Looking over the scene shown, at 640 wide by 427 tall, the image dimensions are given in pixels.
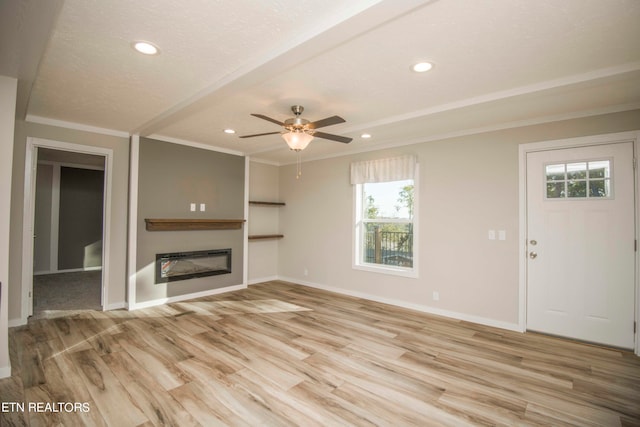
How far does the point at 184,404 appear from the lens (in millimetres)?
2145

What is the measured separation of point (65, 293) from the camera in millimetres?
5012

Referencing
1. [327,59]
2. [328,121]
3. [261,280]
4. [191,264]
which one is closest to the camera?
[327,59]

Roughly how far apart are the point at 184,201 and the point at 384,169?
3.20 meters

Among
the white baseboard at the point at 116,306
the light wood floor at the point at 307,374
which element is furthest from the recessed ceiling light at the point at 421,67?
the white baseboard at the point at 116,306

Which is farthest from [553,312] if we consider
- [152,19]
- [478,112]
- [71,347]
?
[71,347]

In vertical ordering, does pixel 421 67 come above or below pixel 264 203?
above

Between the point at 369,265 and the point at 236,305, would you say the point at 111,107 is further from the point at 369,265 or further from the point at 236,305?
the point at 369,265

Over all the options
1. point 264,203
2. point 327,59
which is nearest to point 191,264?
point 264,203

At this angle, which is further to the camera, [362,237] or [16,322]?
[362,237]

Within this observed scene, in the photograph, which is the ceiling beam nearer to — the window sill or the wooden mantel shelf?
the wooden mantel shelf

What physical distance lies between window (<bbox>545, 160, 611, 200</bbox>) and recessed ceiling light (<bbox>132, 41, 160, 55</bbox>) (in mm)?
4059

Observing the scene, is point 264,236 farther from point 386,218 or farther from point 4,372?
point 4,372

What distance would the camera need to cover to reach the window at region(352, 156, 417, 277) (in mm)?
4598

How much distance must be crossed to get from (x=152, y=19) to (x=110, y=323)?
349 centimetres
